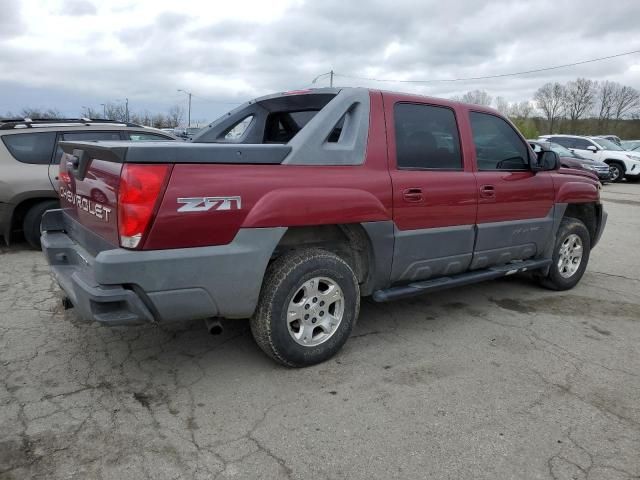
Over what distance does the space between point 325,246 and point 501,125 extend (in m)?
2.26

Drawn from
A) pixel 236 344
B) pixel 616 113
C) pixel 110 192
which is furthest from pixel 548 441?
pixel 616 113

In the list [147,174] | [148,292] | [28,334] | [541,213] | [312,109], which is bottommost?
[28,334]

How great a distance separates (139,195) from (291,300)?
1144 millimetres

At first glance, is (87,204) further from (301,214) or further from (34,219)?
(34,219)

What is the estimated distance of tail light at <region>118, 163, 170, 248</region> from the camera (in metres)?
2.64

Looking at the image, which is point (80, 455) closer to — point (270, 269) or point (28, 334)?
point (270, 269)

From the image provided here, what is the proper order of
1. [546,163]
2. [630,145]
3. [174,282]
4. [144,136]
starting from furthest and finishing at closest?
[630,145], [144,136], [546,163], [174,282]

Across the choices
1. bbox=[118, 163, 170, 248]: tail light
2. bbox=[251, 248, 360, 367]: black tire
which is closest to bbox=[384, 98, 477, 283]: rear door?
bbox=[251, 248, 360, 367]: black tire

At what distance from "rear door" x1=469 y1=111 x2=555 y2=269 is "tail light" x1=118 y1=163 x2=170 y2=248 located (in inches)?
105

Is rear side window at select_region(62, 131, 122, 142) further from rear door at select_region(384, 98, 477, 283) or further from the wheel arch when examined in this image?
the wheel arch

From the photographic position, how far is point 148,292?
275 cm

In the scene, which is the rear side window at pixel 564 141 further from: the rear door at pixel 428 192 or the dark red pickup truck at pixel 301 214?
the rear door at pixel 428 192

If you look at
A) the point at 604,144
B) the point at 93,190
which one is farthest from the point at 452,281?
the point at 604,144

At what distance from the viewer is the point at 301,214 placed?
3.13 m
